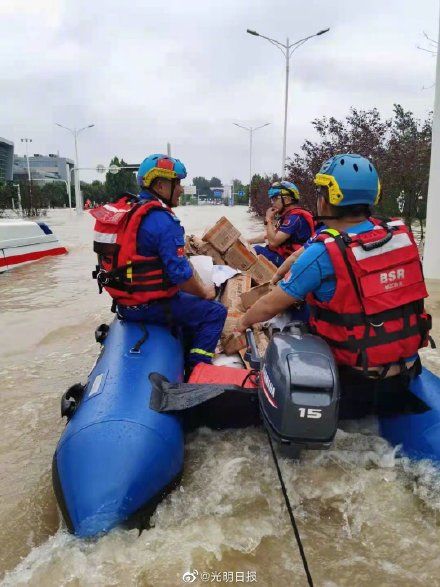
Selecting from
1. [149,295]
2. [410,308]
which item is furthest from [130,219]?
[410,308]

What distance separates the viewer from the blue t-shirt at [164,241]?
11.0ft

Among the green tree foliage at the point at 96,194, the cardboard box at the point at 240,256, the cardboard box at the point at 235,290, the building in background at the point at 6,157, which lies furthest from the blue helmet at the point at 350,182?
the building in background at the point at 6,157

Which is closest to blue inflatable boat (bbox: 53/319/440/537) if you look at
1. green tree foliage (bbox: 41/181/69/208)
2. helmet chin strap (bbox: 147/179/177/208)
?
helmet chin strap (bbox: 147/179/177/208)

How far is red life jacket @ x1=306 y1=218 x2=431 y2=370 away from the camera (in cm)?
243

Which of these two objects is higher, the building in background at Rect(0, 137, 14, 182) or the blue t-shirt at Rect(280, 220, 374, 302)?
the building in background at Rect(0, 137, 14, 182)

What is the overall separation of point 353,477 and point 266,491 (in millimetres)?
482

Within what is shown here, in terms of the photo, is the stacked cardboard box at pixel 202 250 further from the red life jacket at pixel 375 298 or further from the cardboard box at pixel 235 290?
the red life jacket at pixel 375 298

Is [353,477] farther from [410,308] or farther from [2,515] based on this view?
[2,515]

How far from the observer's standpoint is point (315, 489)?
8.67ft

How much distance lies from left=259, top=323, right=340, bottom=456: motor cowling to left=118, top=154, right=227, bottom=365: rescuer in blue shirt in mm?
1353

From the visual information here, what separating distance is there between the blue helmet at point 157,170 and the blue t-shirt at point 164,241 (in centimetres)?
38

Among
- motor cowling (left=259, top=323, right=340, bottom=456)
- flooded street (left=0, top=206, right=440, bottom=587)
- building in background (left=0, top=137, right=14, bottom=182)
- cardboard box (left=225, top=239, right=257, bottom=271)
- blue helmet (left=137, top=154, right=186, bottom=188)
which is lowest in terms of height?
flooded street (left=0, top=206, right=440, bottom=587)

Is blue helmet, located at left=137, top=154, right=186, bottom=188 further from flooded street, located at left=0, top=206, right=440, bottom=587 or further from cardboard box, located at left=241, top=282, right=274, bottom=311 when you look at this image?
flooded street, located at left=0, top=206, right=440, bottom=587

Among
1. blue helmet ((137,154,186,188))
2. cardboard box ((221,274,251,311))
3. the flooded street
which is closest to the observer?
the flooded street
